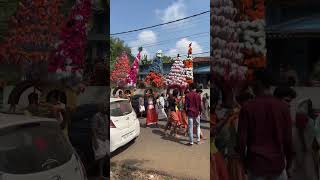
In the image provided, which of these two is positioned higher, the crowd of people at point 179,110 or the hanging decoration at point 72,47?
the hanging decoration at point 72,47

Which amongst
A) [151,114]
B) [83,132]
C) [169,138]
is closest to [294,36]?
[83,132]

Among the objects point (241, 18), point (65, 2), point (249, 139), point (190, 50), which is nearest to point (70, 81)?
point (65, 2)

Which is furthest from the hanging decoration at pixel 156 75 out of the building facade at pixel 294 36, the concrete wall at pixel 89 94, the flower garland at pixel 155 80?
the building facade at pixel 294 36

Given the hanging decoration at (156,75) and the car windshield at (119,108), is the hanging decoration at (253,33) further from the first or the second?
the hanging decoration at (156,75)

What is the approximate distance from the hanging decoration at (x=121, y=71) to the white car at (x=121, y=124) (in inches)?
159

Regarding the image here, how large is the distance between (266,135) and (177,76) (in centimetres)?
916

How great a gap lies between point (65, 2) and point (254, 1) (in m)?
2.42

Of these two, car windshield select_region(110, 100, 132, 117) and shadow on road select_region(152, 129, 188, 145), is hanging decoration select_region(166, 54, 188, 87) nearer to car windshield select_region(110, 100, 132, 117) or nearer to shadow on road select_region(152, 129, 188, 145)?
shadow on road select_region(152, 129, 188, 145)

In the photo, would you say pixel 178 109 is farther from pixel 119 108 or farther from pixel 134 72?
pixel 119 108

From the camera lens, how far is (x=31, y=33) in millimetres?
6441

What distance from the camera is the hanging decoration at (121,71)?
47.9 feet

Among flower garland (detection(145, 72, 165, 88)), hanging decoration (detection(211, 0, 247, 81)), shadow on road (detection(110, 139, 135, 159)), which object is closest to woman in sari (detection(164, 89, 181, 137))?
shadow on road (detection(110, 139, 135, 159))

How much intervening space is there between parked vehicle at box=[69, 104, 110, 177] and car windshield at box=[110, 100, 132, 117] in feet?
10.1

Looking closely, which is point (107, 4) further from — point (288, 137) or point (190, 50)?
point (190, 50)
